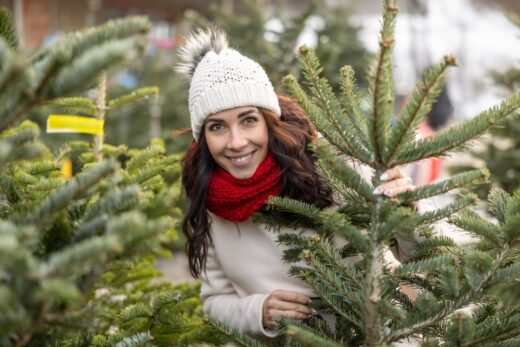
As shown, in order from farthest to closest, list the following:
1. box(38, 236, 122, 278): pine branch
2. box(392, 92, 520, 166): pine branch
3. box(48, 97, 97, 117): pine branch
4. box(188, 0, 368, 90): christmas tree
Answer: box(188, 0, 368, 90): christmas tree, box(48, 97, 97, 117): pine branch, box(392, 92, 520, 166): pine branch, box(38, 236, 122, 278): pine branch

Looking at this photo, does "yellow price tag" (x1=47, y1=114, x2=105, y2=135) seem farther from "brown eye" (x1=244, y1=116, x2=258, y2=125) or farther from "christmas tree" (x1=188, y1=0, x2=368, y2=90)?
"christmas tree" (x1=188, y1=0, x2=368, y2=90)

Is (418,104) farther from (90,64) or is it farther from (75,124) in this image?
(75,124)

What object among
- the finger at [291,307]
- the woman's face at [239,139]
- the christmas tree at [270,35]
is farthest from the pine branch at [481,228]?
the christmas tree at [270,35]

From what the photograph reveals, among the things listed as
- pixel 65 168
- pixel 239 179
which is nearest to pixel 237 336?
pixel 239 179

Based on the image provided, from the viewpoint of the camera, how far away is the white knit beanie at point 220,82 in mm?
2385

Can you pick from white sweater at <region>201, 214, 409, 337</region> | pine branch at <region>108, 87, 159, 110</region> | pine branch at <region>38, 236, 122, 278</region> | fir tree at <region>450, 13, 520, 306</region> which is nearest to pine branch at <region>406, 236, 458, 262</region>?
white sweater at <region>201, 214, 409, 337</region>

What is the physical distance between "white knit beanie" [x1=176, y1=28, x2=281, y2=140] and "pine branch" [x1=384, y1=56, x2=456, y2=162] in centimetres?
97

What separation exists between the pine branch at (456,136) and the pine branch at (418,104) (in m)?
0.04

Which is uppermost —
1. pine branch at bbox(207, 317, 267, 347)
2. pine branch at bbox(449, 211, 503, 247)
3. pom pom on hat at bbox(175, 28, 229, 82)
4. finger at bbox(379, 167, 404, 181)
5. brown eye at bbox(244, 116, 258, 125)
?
pom pom on hat at bbox(175, 28, 229, 82)

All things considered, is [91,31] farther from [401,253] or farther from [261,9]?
[261,9]

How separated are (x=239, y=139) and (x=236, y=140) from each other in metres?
0.01

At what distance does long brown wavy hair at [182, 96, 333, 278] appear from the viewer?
91.4 inches

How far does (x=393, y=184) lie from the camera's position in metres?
1.67

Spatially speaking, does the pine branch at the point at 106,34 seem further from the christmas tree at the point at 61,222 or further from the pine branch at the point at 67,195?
the pine branch at the point at 67,195
